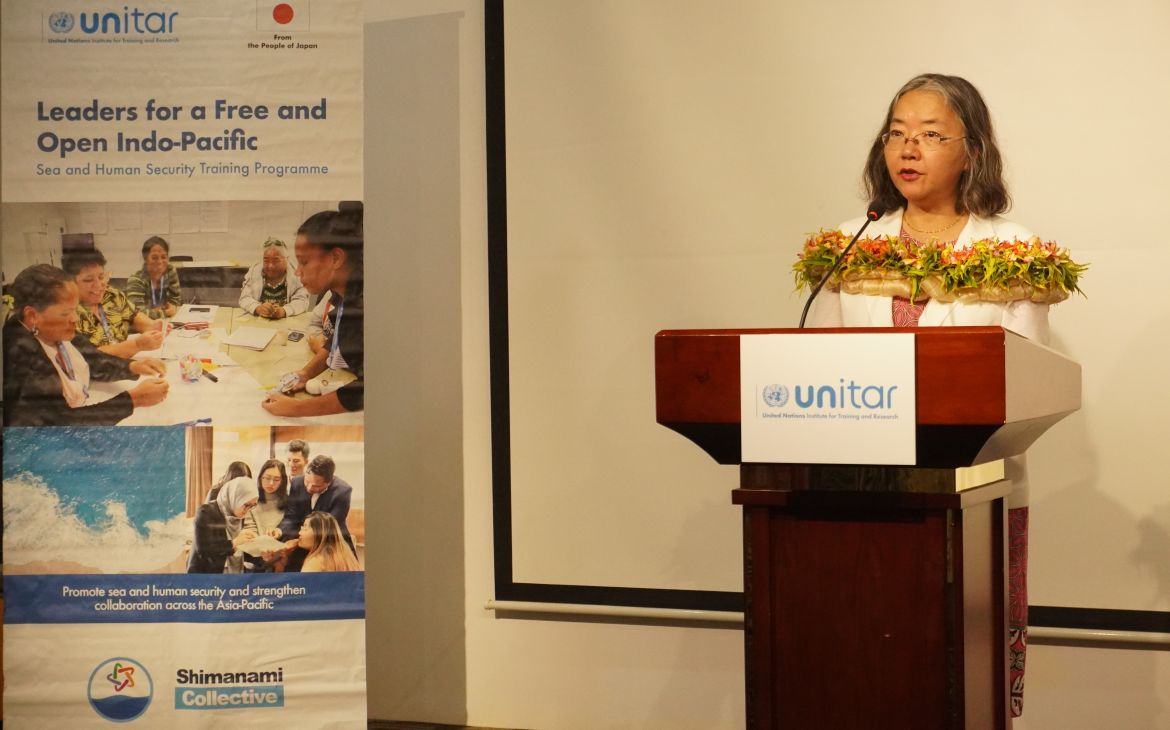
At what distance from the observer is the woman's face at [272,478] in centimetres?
338

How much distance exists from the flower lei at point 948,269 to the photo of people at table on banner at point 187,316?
1525 millimetres

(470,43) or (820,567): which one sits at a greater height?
(470,43)

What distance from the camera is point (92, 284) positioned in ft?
11.2

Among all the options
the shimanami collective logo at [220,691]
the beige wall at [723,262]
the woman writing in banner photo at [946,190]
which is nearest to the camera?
the woman writing in banner photo at [946,190]

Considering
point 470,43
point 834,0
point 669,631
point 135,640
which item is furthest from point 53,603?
point 834,0

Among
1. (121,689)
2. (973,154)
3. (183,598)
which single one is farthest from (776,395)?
(121,689)

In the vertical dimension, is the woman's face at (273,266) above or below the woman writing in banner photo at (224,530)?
above

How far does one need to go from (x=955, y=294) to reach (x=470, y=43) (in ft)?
7.86

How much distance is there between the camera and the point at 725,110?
3916 millimetres

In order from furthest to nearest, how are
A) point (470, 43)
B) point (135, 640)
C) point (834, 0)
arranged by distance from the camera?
1. point (470, 43)
2. point (834, 0)
3. point (135, 640)

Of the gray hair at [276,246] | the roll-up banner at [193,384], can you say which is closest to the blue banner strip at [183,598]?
the roll-up banner at [193,384]

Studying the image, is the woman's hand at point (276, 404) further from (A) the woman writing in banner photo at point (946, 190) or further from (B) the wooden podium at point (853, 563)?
(B) the wooden podium at point (853, 563)

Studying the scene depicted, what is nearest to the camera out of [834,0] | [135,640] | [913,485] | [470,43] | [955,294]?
[913,485]

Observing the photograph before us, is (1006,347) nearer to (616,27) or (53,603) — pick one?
(616,27)
